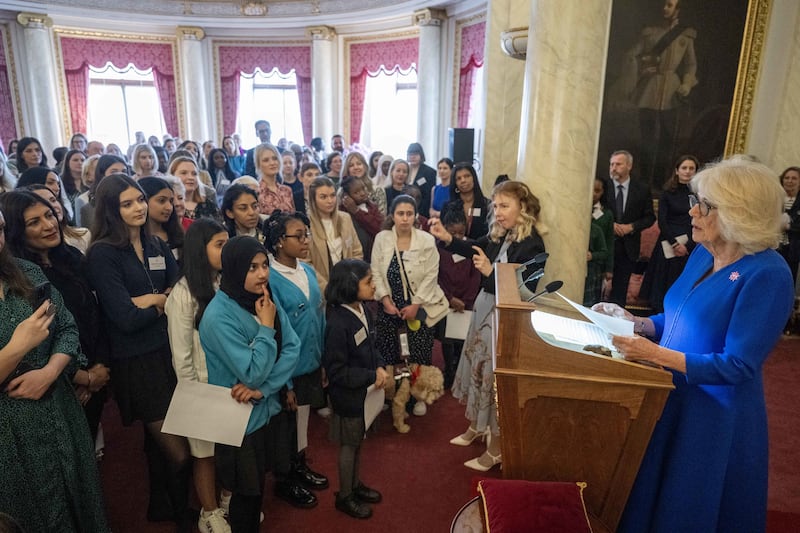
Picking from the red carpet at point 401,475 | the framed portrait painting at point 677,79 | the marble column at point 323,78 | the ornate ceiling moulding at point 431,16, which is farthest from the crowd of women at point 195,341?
the marble column at point 323,78

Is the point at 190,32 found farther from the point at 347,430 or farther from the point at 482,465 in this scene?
the point at 482,465

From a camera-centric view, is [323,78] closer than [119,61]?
Yes

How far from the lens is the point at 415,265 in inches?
139

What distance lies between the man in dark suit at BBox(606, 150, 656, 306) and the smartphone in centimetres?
441

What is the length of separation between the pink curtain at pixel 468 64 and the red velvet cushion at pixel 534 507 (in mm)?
8825

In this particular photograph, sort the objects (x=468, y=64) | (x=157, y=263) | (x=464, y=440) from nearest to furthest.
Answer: (x=157, y=263)
(x=464, y=440)
(x=468, y=64)

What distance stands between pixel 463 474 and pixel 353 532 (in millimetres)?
780

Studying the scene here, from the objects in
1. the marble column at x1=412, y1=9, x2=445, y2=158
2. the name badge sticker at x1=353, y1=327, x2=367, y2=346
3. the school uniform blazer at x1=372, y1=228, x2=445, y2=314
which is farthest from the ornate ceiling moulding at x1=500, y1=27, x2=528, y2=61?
the marble column at x1=412, y1=9, x2=445, y2=158

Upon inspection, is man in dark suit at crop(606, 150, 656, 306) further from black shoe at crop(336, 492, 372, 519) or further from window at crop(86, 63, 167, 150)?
window at crop(86, 63, 167, 150)

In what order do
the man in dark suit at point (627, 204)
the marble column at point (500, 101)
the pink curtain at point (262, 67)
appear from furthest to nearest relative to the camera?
the pink curtain at point (262, 67), the marble column at point (500, 101), the man in dark suit at point (627, 204)

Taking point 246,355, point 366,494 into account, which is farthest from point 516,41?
point 366,494

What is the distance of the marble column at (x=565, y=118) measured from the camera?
2.77m

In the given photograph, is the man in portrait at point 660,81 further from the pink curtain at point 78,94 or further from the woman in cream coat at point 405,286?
the pink curtain at point 78,94

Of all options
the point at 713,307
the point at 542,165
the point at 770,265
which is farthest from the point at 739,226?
the point at 542,165
